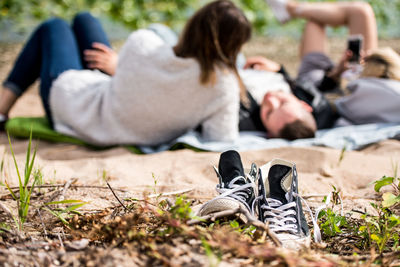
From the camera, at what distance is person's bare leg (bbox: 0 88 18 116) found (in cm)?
265

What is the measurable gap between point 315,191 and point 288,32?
5.82 metres

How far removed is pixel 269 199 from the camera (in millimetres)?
1178

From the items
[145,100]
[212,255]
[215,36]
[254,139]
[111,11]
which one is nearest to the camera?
[212,255]

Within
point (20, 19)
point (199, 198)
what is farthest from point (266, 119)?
point (20, 19)

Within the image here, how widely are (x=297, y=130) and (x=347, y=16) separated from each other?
61.1 inches

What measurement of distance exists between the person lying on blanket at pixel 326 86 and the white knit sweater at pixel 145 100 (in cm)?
29

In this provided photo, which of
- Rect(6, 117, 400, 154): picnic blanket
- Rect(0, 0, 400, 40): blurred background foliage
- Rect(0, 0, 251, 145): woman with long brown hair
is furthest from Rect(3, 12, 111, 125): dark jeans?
Rect(0, 0, 400, 40): blurred background foliage

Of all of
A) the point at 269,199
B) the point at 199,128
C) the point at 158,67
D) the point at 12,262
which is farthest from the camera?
the point at 199,128

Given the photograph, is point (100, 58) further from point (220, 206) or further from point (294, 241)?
point (294, 241)

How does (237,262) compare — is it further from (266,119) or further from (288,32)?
(288,32)

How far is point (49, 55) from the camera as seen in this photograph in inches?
101

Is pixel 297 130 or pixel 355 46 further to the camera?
pixel 355 46

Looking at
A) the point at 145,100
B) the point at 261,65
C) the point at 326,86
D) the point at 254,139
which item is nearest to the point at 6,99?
the point at 145,100

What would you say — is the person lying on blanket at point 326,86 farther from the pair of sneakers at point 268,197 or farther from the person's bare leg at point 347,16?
the pair of sneakers at point 268,197
